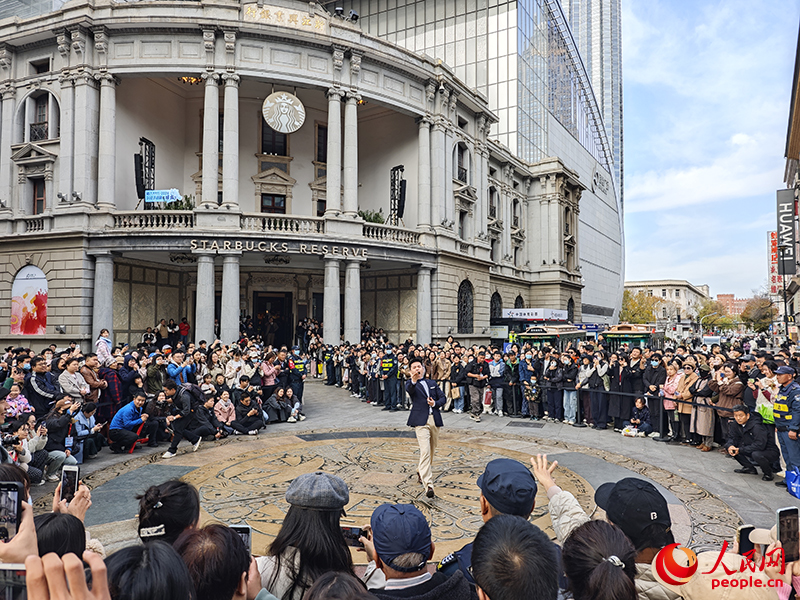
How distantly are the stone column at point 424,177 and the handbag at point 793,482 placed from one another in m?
22.7

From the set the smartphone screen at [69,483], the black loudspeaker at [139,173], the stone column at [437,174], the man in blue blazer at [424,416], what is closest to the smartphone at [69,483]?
the smartphone screen at [69,483]

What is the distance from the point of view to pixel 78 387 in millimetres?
10344

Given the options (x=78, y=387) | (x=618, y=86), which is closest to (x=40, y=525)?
(x=78, y=387)

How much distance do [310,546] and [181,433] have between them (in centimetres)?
900

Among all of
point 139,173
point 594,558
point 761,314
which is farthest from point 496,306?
point 761,314

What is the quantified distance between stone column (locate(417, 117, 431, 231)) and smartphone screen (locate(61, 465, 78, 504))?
87.7 feet

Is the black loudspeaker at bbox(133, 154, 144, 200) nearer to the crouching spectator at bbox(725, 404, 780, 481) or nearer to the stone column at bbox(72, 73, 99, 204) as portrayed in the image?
the stone column at bbox(72, 73, 99, 204)

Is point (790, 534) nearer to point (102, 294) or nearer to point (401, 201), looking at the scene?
point (102, 294)

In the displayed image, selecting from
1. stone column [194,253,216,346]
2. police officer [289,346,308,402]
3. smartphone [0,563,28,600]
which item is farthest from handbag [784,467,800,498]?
stone column [194,253,216,346]

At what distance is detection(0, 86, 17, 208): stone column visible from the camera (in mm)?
24719

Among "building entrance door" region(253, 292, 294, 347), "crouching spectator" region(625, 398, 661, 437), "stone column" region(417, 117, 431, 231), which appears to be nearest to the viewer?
"crouching spectator" region(625, 398, 661, 437)

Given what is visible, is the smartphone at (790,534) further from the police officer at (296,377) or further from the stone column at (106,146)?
the stone column at (106,146)

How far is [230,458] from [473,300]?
24887 mm

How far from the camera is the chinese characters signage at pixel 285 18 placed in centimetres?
2458
